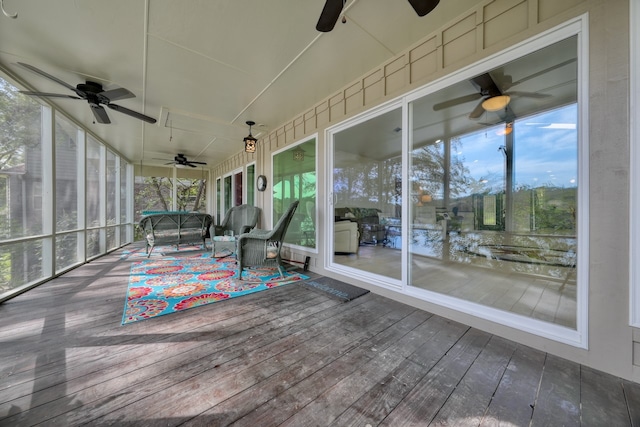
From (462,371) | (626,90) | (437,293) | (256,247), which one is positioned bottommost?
(462,371)

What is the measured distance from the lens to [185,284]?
122 inches

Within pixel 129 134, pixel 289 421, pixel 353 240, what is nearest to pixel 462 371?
pixel 289 421

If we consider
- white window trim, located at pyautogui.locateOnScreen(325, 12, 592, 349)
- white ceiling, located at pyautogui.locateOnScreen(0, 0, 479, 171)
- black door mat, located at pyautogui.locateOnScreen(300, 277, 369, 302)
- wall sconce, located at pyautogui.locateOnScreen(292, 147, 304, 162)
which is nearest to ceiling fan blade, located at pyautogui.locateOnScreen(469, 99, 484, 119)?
white window trim, located at pyautogui.locateOnScreen(325, 12, 592, 349)

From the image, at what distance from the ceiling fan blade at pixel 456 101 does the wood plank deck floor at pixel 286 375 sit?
2432 millimetres

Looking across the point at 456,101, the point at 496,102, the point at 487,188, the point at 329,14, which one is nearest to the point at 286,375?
the point at 329,14

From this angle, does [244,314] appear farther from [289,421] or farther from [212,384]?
[289,421]

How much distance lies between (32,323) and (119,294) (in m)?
0.73

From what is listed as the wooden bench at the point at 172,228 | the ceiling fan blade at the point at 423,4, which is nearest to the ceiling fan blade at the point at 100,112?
the wooden bench at the point at 172,228

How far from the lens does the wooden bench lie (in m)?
4.93

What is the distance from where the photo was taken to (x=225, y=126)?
15.7 ft

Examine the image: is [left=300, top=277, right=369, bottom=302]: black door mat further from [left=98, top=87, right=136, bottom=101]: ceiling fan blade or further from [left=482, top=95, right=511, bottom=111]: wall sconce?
[left=98, top=87, right=136, bottom=101]: ceiling fan blade

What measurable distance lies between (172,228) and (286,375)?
16.3ft

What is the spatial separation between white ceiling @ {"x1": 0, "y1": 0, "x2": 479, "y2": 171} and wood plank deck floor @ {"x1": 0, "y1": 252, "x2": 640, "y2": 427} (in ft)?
9.05

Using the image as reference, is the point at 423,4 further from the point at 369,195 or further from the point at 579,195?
the point at 369,195
